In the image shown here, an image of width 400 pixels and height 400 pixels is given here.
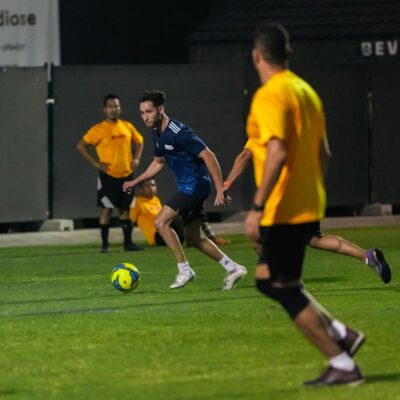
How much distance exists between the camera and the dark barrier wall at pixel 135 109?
2412 centimetres

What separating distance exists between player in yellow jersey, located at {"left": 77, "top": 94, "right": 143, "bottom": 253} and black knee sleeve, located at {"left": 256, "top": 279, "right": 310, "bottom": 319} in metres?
12.1

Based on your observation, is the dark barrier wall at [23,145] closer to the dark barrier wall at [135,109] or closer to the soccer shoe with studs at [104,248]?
the dark barrier wall at [135,109]

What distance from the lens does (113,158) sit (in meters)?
21.6

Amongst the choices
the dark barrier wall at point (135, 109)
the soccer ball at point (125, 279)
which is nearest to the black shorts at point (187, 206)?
the soccer ball at point (125, 279)

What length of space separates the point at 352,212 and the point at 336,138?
137 cm

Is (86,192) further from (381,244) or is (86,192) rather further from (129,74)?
(381,244)

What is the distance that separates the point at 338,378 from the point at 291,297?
54 cm

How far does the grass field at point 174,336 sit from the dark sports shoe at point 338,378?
0.20 ft

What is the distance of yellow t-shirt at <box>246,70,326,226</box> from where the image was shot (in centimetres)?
900

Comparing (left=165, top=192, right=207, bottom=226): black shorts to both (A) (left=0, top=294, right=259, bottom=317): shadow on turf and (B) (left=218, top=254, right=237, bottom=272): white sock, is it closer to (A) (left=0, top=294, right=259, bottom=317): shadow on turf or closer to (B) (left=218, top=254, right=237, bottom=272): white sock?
(B) (left=218, top=254, right=237, bottom=272): white sock

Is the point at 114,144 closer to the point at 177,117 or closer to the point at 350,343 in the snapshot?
the point at 177,117

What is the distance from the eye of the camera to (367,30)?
2934 cm

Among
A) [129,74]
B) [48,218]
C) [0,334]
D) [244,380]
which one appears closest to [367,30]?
[129,74]

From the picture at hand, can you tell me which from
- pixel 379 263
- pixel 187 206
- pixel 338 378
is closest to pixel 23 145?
pixel 187 206
